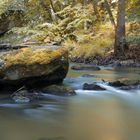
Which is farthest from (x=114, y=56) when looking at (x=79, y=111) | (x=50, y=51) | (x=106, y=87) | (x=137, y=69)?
(x=79, y=111)

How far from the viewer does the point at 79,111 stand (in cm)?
684

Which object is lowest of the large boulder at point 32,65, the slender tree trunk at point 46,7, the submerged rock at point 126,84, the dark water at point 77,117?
the dark water at point 77,117

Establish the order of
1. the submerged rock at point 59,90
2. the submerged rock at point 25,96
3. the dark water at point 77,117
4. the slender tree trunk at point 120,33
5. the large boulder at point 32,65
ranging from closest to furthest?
the dark water at point 77,117
the submerged rock at point 25,96
the large boulder at point 32,65
the submerged rock at point 59,90
the slender tree trunk at point 120,33

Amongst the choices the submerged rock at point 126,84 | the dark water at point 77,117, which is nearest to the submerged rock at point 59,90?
the dark water at point 77,117

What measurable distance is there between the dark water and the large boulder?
560mm

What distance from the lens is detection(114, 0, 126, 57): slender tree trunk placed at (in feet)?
47.7

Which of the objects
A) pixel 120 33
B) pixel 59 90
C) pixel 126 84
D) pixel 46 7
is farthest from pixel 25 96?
pixel 46 7

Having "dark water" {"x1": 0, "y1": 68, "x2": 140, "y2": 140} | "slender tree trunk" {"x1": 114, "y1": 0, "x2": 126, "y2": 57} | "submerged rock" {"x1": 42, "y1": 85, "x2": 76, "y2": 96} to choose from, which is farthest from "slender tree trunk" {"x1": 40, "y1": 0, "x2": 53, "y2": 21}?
"submerged rock" {"x1": 42, "y1": 85, "x2": 76, "y2": 96}

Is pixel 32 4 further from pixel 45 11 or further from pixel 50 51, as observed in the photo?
pixel 50 51

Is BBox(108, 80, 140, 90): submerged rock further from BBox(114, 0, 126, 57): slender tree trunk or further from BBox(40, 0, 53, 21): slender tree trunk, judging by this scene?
BBox(40, 0, 53, 21): slender tree trunk

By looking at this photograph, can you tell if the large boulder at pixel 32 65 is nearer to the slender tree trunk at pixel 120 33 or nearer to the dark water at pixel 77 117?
the dark water at pixel 77 117

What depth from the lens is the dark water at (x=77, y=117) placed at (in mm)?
5328

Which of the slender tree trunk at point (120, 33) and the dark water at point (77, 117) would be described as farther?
the slender tree trunk at point (120, 33)

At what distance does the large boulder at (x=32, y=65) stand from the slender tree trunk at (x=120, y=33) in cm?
624
